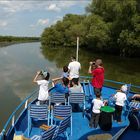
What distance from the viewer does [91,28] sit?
66.4m

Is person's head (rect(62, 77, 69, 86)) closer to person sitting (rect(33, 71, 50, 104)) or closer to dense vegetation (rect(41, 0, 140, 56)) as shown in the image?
person sitting (rect(33, 71, 50, 104))

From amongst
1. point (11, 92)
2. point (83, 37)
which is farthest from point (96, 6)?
point (11, 92)

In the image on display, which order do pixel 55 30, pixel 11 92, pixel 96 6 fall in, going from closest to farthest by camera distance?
pixel 11 92 < pixel 96 6 < pixel 55 30

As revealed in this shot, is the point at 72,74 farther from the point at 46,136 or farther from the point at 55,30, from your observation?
the point at 55,30

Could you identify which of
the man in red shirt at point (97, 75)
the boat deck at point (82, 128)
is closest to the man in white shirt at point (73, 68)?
the man in red shirt at point (97, 75)

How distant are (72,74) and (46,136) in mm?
6083

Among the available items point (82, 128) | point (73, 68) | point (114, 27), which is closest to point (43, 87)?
point (82, 128)

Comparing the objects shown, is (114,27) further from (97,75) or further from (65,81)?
(97,75)

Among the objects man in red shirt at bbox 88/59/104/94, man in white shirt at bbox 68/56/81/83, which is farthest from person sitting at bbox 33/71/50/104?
man in white shirt at bbox 68/56/81/83

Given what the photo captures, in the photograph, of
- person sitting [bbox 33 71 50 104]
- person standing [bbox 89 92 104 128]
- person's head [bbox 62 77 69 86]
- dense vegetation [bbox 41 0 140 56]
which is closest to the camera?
person standing [bbox 89 92 104 128]

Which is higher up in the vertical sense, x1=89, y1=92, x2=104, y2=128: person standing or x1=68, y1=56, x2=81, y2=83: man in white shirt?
x1=68, y1=56, x2=81, y2=83: man in white shirt

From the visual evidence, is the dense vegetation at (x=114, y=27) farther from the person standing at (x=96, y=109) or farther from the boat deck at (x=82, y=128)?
the person standing at (x=96, y=109)

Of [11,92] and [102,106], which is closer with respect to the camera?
[102,106]

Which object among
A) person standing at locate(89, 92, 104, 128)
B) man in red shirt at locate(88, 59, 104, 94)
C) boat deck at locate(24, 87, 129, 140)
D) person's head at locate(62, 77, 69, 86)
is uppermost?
man in red shirt at locate(88, 59, 104, 94)
